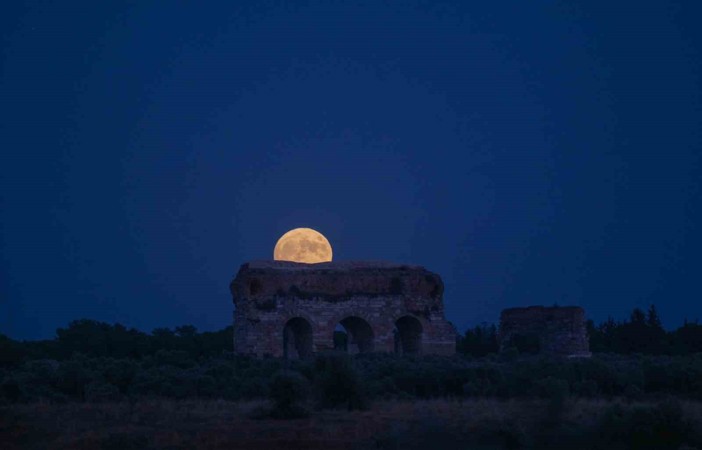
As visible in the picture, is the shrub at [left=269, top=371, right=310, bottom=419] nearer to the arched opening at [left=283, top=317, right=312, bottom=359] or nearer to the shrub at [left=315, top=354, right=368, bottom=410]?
the shrub at [left=315, top=354, right=368, bottom=410]

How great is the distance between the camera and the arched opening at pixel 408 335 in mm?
30828

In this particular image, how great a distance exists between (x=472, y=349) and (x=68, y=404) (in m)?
24.5

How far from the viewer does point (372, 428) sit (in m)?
14.4

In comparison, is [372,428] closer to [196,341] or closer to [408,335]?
[408,335]

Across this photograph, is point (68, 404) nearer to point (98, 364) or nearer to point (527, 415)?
point (98, 364)

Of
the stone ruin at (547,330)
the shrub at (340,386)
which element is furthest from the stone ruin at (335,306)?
the shrub at (340,386)

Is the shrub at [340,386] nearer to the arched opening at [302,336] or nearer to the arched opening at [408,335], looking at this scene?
the arched opening at [302,336]

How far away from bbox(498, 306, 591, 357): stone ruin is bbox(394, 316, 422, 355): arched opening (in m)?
3.87

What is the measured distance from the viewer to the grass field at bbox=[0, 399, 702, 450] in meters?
13.2

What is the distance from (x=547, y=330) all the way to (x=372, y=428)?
18631 millimetres

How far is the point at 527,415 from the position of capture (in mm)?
15070

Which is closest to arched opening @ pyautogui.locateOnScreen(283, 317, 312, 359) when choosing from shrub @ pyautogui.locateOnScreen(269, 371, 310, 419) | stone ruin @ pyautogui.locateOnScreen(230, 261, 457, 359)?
stone ruin @ pyautogui.locateOnScreen(230, 261, 457, 359)

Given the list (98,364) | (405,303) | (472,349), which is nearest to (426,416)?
(98,364)

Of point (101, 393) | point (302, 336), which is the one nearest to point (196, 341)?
point (302, 336)
